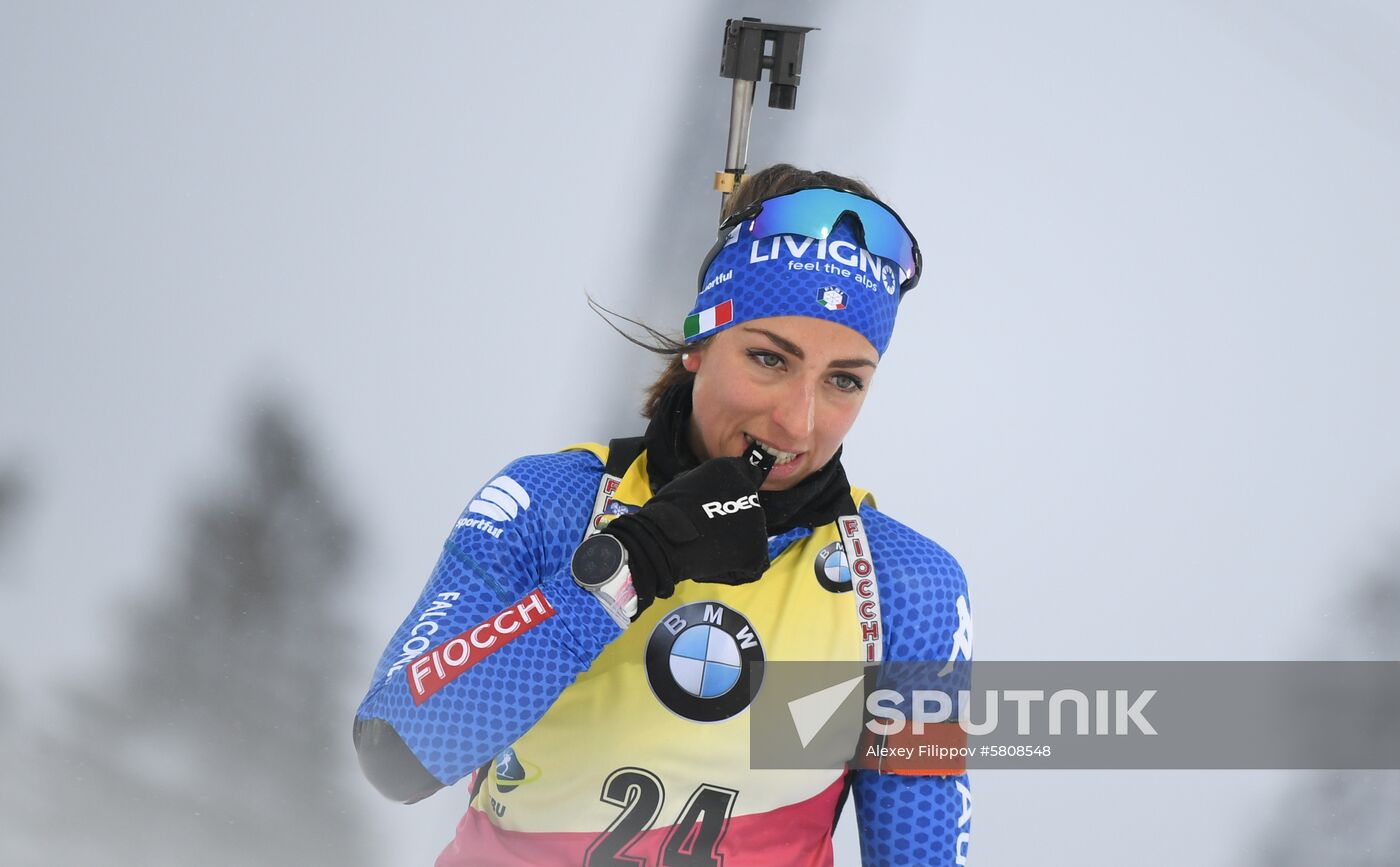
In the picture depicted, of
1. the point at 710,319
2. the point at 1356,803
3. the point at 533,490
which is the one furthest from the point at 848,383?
the point at 1356,803

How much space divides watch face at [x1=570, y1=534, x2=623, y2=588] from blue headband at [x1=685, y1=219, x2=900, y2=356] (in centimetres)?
41

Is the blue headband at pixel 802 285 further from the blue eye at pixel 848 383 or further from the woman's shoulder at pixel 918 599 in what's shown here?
the woman's shoulder at pixel 918 599

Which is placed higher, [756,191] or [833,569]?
[756,191]

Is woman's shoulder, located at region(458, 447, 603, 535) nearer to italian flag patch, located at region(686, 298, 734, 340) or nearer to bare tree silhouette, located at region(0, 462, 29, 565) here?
italian flag patch, located at region(686, 298, 734, 340)

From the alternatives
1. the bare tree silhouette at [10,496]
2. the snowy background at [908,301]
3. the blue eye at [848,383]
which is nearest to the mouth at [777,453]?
the blue eye at [848,383]

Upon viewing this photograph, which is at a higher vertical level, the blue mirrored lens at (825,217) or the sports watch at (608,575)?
the blue mirrored lens at (825,217)

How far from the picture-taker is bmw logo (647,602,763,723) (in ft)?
5.23

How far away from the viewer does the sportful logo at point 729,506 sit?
1.45m

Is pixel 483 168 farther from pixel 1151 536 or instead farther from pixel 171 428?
pixel 1151 536

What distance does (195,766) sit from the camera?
3.29 metres

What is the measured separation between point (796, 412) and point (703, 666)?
0.34m

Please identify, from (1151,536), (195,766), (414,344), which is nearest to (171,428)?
(414,344)

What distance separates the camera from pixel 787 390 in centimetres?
159

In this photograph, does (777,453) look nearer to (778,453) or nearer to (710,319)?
(778,453)
